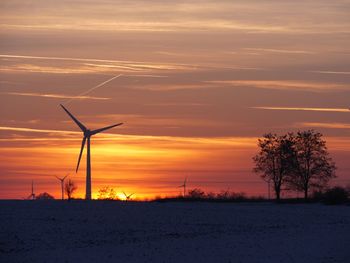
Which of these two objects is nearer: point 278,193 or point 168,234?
point 168,234

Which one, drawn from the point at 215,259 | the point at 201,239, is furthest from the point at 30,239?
the point at 215,259

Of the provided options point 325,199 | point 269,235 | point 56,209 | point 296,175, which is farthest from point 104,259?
point 296,175

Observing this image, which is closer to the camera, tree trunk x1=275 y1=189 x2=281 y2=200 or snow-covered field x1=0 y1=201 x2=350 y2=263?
snow-covered field x1=0 y1=201 x2=350 y2=263

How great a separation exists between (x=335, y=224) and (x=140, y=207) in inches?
942

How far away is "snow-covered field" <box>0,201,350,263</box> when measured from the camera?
4516 cm

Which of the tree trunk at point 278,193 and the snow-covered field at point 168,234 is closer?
the snow-covered field at point 168,234

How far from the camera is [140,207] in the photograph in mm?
88000

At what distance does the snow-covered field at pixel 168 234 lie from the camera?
4516 cm

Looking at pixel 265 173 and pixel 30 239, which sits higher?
pixel 265 173

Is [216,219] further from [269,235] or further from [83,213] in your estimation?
[269,235]

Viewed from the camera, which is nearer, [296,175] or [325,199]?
[325,199]

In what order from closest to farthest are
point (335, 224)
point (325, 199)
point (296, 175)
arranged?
point (335, 224), point (325, 199), point (296, 175)

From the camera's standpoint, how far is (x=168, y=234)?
58.4 m

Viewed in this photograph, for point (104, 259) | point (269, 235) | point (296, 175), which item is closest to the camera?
point (104, 259)
